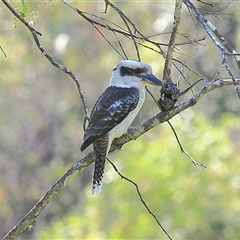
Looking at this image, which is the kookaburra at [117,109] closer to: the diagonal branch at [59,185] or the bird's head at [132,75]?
the bird's head at [132,75]

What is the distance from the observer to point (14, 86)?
10906 millimetres

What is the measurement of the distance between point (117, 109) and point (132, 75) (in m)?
0.18

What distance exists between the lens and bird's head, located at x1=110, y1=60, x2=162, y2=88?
3.10 metres

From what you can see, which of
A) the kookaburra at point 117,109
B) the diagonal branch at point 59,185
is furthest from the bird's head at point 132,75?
the diagonal branch at point 59,185

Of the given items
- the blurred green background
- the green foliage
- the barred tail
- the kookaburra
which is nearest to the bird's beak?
the kookaburra

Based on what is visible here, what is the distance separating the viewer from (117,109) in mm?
3195

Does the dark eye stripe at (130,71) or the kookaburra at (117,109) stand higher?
the dark eye stripe at (130,71)

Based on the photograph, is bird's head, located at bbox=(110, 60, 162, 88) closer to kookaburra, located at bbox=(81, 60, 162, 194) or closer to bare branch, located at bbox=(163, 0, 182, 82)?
kookaburra, located at bbox=(81, 60, 162, 194)

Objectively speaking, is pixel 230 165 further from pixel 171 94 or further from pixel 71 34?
pixel 71 34

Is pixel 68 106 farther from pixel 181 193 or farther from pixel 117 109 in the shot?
pixel 117 109

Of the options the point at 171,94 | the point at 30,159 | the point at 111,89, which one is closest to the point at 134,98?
the point at 111,89

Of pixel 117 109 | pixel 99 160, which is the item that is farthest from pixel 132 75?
pixel 99 160

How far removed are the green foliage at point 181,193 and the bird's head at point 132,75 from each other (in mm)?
2891

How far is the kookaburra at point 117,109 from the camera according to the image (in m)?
3.02
